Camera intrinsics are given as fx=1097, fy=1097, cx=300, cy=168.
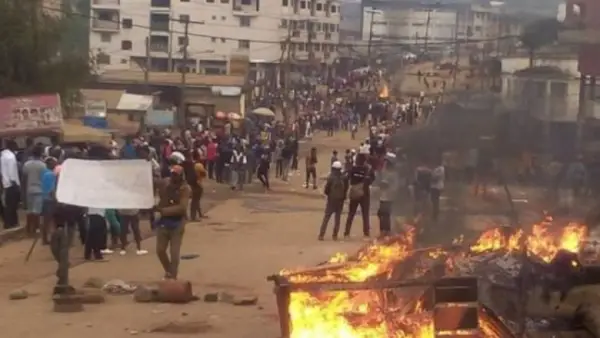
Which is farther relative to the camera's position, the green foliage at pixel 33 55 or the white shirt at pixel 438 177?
the green foliage at pixel 33 55

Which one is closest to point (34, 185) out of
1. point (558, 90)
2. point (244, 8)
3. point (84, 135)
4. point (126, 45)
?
point (558, 90)

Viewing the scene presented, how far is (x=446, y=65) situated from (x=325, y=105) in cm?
4288

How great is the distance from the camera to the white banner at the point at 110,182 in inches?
480

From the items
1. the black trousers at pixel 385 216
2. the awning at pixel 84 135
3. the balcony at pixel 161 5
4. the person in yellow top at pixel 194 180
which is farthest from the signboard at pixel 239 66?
the black trousers at pixel 385 216

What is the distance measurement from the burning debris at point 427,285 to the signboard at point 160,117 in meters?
30.8

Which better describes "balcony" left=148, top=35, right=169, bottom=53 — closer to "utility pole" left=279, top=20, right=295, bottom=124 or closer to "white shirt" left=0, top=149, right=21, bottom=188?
"utility pole" left=279, top=20, right=295, bottom=124

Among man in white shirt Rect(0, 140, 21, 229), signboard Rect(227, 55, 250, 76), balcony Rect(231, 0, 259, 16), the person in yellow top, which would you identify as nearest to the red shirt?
the person in yellow top

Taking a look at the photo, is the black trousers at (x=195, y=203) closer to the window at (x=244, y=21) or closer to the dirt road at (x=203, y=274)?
the dirt road at (x=203, y=274)

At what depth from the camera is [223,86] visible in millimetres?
47406

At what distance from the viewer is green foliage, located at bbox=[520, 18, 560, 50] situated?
1058 centimetres

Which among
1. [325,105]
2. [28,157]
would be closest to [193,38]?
[325,105]

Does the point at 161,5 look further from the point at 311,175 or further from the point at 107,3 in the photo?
the point at 311,175

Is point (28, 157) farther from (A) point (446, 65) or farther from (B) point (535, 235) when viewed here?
(B) point (535, 235)

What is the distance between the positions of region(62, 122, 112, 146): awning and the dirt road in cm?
501
